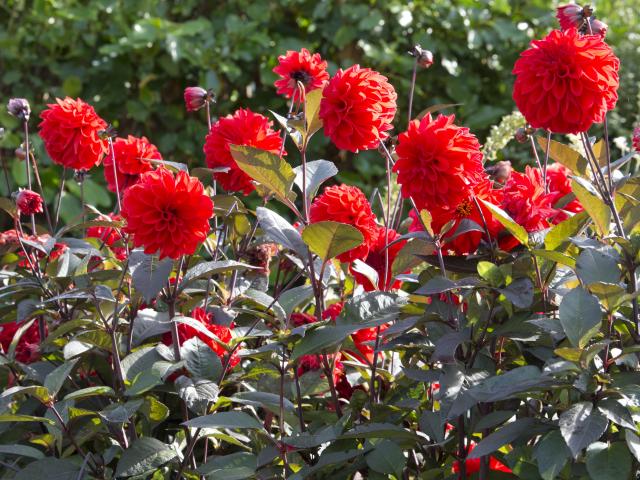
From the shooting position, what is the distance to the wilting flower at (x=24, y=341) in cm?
141

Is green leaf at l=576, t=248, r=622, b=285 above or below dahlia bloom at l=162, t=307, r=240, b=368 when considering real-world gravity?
above

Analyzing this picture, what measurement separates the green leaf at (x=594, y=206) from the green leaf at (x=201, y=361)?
480 mm

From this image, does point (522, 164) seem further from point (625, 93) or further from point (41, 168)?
point (41, 168)

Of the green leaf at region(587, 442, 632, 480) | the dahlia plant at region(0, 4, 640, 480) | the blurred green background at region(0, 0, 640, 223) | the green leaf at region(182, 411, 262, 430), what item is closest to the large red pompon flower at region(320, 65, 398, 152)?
the dahlia plant at region(0, 4, 640, 480)

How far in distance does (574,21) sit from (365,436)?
621 millimetres

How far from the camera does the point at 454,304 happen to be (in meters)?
1.14

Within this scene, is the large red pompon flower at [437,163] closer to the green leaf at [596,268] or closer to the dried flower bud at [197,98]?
the green leaf at [596,268]

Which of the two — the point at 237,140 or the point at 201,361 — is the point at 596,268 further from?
the point at 237,140

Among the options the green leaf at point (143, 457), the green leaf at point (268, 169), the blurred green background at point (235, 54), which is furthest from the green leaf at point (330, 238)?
the blurred green background at point (235, 54)

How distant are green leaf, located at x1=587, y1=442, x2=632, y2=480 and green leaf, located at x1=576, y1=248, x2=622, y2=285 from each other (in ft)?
0.55

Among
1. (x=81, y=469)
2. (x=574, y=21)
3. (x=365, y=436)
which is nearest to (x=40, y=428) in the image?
(x=81, y=469)

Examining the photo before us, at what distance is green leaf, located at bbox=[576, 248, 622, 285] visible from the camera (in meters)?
0.99

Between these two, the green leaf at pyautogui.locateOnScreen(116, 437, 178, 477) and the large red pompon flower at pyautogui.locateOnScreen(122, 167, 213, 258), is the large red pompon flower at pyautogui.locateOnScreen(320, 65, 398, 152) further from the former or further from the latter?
the green leaf at pyautogui.locateOnScreen(116, 437, 178, 477)

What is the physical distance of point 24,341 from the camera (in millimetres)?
1491
